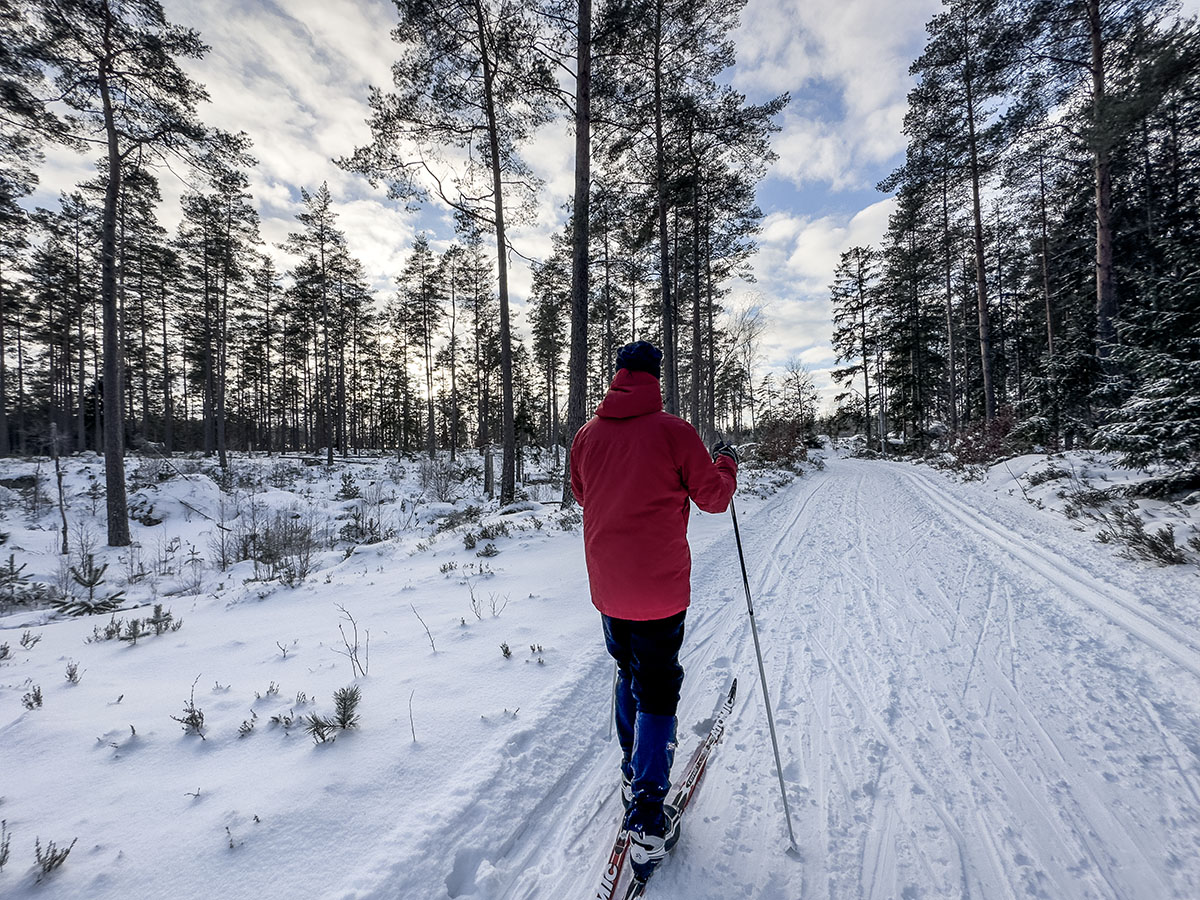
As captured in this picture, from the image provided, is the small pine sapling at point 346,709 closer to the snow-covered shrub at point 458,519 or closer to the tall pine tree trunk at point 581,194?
the tall pine tree trunk at point 581,194

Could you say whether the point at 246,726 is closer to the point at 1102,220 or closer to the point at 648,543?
the point at 648,543

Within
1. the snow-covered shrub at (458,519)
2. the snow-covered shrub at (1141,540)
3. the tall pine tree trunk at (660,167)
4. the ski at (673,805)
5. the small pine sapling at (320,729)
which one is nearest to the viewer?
the ski at (673,805)

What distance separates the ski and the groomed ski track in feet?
0.24

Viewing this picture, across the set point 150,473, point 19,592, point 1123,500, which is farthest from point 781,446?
point 150,473

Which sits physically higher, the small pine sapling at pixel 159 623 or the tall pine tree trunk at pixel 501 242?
the tall pine tree trunk at pixel 501 242

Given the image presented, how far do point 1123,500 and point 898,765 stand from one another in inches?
308

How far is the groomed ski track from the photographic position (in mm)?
1841

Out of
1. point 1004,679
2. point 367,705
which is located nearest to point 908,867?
point 1004,679

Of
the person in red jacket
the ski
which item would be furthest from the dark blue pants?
the ski

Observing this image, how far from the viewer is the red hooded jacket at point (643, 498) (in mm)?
1977

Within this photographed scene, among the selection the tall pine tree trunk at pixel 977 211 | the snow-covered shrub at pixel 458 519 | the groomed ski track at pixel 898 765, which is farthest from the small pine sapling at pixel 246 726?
the tall pine tree trunk at pixel 977 211

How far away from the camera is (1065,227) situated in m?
19.6

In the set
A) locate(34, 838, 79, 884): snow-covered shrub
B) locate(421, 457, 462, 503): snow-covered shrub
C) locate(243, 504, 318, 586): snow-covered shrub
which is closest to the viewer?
locate(34, 838, 79, 884): snow-covered shrub

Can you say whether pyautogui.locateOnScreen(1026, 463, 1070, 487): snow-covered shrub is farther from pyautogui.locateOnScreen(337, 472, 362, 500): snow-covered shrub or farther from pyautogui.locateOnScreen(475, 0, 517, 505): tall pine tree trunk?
pyautogui.locateOnScreen(337, 472, 362, 500): snow-covered shrub
